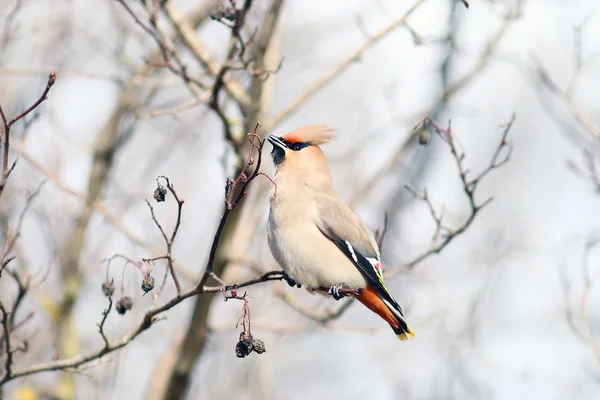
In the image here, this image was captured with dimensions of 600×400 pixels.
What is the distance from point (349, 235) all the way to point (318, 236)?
215mm

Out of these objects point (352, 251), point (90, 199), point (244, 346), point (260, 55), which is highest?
point (90, 199)

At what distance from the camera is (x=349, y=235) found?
4.55m

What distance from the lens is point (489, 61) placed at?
612cm

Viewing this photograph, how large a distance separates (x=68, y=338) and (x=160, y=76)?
92.2 inches

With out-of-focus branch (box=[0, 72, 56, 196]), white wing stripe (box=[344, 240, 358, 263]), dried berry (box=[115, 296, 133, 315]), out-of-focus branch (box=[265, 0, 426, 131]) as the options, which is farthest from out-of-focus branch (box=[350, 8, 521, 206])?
out-of-focus branch (box=[0, 72, 56, 196])

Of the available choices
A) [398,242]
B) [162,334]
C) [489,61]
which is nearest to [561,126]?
[489,61]

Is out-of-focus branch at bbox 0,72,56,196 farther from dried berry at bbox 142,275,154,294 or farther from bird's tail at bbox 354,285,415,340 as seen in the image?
bird's tail at bbox 354,285,415,340

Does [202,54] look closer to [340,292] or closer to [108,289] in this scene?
[340,292]

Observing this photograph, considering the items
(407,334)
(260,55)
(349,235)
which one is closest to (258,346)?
(407,334)

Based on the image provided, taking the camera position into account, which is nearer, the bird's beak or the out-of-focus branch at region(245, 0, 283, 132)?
the bird's beak

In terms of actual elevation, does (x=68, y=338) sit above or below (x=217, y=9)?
below

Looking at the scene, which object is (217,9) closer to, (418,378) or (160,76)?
(160,76)

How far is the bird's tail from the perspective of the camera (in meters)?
4.21

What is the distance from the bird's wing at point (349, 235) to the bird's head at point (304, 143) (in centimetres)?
33
